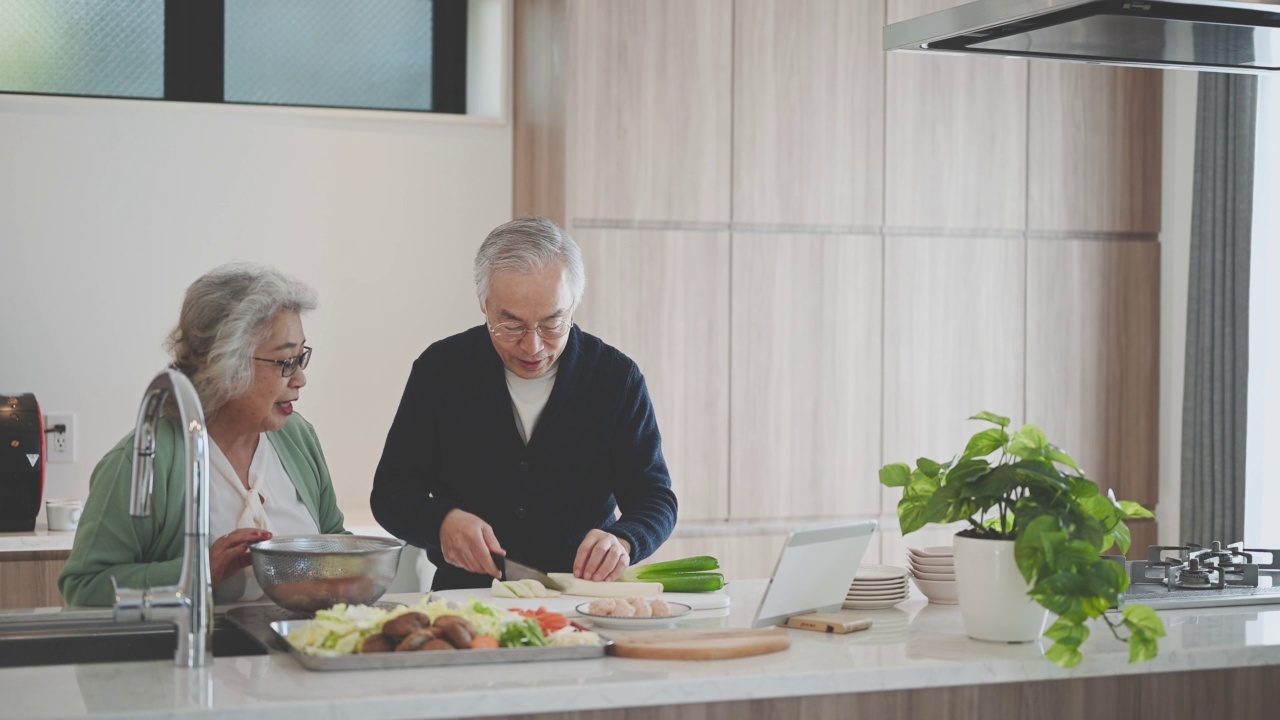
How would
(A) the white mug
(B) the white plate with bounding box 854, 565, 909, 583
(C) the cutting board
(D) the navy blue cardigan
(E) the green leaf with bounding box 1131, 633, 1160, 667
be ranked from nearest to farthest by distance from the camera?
(E) the green leaf with bounding box 1131, 633, 1160, 667
(C) the cutting board
(B) the white plate with bounding box 854, 565, 909, 583
(D) the navy blue cardigan
(A) the white mug

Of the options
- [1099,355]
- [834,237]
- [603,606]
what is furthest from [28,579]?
[1099,355]

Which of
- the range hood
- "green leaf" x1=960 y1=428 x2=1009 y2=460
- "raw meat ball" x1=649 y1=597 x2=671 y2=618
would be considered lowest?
"raw meat ball" x1=649 y1=597 x2=671 y2=618

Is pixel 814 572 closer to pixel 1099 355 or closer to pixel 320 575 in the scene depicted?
pixel 320 575

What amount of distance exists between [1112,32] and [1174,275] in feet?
8.76

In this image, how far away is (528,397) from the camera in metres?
2.89

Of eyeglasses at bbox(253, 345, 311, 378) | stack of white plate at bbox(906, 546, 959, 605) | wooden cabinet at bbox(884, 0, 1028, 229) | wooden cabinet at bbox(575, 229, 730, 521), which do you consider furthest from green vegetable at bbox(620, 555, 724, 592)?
wooden cabinet at bbox(884, 0, 1028, 229)

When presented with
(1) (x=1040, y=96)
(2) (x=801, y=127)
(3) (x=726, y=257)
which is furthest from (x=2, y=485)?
(1) (x=1040, y=96)

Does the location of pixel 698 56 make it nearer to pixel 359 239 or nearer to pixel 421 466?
pixel 359 239

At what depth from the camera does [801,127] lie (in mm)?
4473

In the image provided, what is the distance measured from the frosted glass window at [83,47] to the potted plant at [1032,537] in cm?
323

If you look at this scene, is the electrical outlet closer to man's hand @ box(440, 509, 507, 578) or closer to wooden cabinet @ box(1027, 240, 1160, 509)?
man's hand @ box(440, 509, 507, 578)

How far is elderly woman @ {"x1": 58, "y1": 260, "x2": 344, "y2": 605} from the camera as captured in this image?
2.30 metres

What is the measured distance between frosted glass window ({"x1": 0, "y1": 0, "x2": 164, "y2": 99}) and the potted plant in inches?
127

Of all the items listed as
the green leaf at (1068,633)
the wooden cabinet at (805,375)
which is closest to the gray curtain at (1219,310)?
the wooden cabinet at (805,375)
